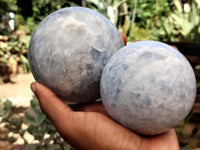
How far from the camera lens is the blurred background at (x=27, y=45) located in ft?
7.19

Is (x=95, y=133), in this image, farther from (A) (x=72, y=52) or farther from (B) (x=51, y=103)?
(A) (x=72, y=52)

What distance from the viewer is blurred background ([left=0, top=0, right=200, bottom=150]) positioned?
2191 millimetres

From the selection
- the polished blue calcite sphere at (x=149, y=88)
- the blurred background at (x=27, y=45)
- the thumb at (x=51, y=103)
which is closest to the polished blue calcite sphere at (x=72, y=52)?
the thumb at (x=51, y=103)

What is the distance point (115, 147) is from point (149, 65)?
1.58 ft

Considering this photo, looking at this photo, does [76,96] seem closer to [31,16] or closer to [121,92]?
[121,92]

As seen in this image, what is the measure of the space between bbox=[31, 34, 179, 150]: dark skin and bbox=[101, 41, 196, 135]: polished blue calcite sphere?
58 mm

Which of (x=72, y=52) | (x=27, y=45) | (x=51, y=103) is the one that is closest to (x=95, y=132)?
(x=51, y=103)

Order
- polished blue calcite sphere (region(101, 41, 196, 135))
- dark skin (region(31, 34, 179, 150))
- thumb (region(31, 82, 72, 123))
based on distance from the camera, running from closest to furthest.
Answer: polished blue calcite sphere (region(101, 41, 196, 135)) < dark skin (region(31, 34, 179, 150)) < thumb (region(31, 82, 72, 123))

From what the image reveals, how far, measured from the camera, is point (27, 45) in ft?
19.9

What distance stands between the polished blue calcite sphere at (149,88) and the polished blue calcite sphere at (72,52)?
0.19m

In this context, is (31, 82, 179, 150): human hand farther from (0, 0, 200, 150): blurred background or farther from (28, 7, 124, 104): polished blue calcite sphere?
(0, 0, 200, 150): blurred background

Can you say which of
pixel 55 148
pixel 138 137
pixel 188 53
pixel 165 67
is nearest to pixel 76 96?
pixel 138 137

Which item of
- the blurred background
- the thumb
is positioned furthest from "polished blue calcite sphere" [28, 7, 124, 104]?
the blurred background

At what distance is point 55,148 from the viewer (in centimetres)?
222
